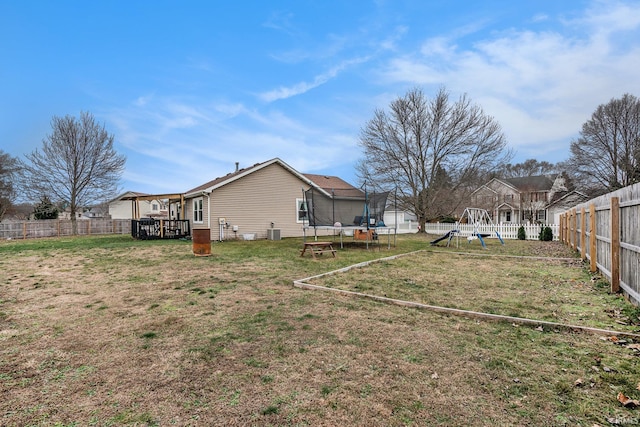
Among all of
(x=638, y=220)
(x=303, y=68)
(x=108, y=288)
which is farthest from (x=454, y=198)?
(x=108, y=288)

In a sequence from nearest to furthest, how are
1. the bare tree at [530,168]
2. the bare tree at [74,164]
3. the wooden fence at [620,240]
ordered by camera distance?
the wooden fence at [620,240]
the bare tree at [74,164]
the bare tree at [530,168]

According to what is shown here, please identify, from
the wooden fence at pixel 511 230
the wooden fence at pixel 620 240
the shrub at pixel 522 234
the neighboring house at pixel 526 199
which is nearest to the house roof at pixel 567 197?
the neighboring house at pixel 526 199

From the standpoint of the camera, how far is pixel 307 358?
273 centimetres

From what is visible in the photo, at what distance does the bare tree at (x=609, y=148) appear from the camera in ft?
71.3

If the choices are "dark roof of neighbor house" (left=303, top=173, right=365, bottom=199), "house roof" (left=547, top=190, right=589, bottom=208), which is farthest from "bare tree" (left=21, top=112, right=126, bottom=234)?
"house roof" (left=547, top=190, right=589, bottom=208)

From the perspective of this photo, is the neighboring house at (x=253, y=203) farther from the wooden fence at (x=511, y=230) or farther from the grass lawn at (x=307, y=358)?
the grass lawn at (x=307, y=358)

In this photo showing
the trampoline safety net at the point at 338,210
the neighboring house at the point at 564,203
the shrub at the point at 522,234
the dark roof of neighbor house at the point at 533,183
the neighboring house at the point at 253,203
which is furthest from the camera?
the dark roof of neighbor house at the point at 533,183

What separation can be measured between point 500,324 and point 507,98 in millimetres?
15481

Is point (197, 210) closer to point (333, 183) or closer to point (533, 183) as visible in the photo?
point (333, 183)

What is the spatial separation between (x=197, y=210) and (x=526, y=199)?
1355 inches

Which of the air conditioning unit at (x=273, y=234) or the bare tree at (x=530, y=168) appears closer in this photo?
the air conditioning unit at (x=273, y=234)

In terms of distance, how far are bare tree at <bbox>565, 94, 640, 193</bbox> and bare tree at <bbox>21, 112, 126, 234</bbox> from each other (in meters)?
37.2

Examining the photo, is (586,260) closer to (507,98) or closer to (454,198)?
(507,98)

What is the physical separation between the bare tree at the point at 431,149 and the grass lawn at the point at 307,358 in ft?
56.2
